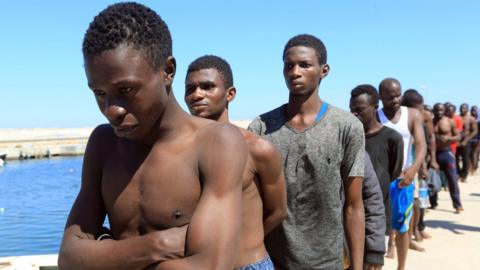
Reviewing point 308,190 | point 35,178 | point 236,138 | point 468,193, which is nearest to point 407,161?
point 308,190

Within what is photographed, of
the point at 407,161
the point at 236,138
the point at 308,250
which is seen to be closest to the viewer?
the point at 236,138

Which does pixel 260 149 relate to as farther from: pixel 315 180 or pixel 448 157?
pixel 448 157

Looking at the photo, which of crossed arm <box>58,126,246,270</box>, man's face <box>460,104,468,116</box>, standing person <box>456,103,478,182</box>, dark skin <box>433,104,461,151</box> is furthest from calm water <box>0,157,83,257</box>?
man's face <box>460,104,468,116</box>

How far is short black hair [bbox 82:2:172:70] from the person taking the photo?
4.59ft

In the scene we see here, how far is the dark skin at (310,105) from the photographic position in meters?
2.68

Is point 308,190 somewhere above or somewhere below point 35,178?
above

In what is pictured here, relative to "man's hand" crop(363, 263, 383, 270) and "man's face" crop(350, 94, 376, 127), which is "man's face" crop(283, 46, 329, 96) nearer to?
"man's hand" crop(363, 263, 383, 270)

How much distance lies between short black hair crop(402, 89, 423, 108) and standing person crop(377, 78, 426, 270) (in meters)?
1.71

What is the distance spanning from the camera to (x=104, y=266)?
1427mm

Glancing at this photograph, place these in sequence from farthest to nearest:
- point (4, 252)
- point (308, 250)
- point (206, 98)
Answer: point (4, 252) → point (206, 98) → point (308, 250)

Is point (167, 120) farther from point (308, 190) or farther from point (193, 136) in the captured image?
point (308, 190)

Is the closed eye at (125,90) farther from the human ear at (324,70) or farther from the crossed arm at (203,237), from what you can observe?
the human ear at (324,70)

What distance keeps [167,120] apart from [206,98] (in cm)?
122

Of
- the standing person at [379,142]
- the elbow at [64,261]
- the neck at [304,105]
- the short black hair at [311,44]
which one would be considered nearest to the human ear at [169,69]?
the elbow at [64,261]
